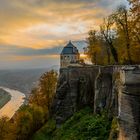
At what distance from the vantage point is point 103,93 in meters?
32.2

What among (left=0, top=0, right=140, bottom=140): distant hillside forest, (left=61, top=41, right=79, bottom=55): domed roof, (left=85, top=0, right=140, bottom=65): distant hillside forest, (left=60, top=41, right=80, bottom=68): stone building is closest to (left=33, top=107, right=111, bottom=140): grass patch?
(left=0, top=0, right=140, bottom=140): distant hillside forest

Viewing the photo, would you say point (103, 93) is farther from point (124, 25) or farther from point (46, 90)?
point (46, 90)

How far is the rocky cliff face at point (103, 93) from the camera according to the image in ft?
57.4

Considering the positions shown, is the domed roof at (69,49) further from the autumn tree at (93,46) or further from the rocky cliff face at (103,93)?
the rocky cliff face at (103,93)

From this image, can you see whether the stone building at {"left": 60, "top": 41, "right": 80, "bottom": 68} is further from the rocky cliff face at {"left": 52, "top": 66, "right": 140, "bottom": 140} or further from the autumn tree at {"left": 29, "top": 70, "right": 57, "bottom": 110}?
the rocky cliff face at {"left": 52, "top": 66, "right": 140, "bottom": 140}

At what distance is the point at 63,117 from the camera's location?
43188 millimetres

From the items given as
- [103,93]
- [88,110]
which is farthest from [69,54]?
[103,93]

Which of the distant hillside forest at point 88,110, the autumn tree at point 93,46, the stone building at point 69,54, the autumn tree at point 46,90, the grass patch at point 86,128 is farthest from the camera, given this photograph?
the stone building at point 69,54

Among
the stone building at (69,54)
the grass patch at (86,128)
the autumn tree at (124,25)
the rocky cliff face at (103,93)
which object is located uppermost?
the autumn tree at (124,25)

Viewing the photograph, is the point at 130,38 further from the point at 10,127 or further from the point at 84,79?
the point at 10,127

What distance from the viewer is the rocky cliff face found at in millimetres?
17500

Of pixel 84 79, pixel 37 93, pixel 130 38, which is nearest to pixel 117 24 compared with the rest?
pixel 130 38

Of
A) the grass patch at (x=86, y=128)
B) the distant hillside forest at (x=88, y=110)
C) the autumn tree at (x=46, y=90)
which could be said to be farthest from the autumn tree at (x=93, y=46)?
the grass patch at (x=86, y=128)

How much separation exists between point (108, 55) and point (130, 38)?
35.7 feet
